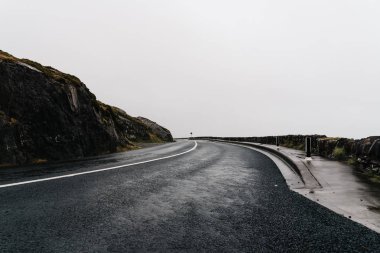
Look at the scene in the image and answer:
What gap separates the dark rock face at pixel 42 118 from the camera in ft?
38.0

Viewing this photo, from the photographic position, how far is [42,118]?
43.5 feet

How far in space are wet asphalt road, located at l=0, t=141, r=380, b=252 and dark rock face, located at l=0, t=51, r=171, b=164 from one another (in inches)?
230

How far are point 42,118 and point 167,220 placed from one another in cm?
1133

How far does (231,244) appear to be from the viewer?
3.10 meters

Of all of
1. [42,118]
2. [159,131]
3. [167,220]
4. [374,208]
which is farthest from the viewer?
[159,131]

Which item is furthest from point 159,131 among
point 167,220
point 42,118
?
point 167,220

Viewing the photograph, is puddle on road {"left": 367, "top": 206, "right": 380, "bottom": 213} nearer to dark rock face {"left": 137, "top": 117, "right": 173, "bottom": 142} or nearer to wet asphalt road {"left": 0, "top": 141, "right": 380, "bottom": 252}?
wet asphalt road {"left": 0, "top": 141, "right": 380, "bottom": 252}

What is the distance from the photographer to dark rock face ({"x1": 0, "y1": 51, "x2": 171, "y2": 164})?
11586 mm

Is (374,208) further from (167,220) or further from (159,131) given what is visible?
(159,131)

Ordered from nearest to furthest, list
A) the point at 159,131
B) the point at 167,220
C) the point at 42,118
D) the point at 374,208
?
1. the point at 167,220
2. the point at 374,208
3. the point at 42,118
4. the point at 159,131

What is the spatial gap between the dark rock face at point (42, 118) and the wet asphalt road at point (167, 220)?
230 inches

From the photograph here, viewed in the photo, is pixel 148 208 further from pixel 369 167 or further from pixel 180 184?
pixel 369 167

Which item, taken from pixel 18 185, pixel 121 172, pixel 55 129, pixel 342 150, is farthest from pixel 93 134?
pixel 342 150

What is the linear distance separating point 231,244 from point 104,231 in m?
1.42
